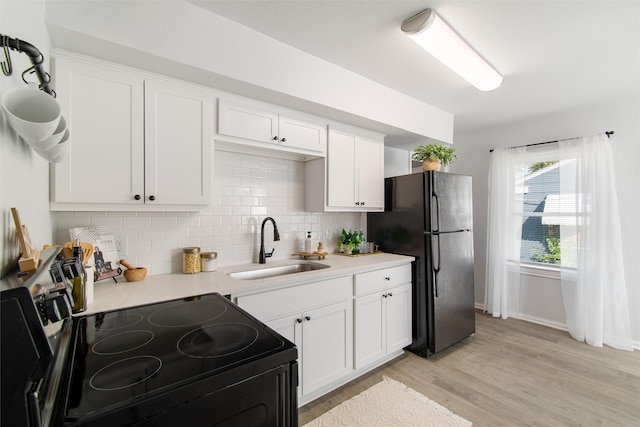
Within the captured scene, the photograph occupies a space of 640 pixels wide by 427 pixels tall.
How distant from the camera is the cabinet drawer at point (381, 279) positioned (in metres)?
2.34

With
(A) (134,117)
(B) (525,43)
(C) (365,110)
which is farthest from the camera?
(C) (365,110)

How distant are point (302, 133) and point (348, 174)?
611mm

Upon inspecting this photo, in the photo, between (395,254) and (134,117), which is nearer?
(134,117)

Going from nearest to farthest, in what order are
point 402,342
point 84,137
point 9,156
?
point 9,156
point 84,137
point 402,342

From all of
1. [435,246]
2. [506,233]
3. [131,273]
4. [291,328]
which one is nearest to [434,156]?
[435,246]

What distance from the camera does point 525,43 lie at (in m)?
1.99

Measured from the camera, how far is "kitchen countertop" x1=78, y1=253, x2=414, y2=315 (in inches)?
56.5

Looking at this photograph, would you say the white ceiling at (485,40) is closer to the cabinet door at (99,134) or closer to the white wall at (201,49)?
the white wall at (201,49)

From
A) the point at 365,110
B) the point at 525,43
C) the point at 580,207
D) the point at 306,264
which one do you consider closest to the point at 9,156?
the point at 306,264

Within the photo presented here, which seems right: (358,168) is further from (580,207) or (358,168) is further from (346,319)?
(580,207)

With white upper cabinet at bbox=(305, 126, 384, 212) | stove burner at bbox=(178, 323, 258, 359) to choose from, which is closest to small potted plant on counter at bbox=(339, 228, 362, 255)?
white upper cabinet at bbox=(305, 126, 384, 212)

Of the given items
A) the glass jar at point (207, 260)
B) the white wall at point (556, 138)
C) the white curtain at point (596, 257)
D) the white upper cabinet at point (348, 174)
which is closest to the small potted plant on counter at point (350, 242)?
the white upper cabinet at point (348, 174)

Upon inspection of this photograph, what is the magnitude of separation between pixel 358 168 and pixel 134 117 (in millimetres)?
1842

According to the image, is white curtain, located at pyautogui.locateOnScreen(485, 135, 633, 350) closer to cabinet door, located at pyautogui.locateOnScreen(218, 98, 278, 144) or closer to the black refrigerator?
the black refrigerator
